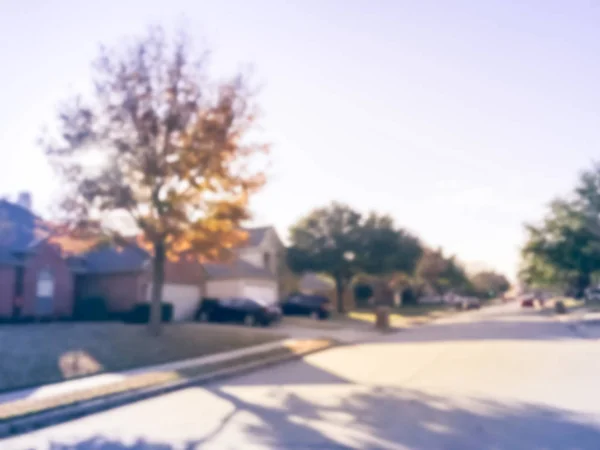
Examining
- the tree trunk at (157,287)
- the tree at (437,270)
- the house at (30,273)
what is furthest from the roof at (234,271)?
the tree at (437,270)

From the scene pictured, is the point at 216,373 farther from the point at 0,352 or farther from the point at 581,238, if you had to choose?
the point at 581,238

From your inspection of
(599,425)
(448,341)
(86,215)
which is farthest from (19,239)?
(599,425)

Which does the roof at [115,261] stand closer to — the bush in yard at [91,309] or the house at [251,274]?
the bush in yard at [91,309]

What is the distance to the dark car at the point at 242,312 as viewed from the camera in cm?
2959

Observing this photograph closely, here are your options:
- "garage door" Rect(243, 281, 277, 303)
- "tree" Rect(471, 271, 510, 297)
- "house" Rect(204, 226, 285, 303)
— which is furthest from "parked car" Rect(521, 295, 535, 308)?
"garage door" Rect(243, 281, 277, 303)

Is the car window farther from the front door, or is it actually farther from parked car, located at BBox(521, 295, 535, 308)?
parked car, located at BBox(521, 295, 535, 308)

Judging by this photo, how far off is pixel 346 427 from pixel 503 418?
2354 millimetres

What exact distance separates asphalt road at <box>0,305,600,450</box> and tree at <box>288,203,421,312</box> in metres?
29.7

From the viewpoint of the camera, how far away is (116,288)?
1166 inches

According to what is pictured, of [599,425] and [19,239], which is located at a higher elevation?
[19,239]

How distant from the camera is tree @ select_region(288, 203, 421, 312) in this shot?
45.7 metres

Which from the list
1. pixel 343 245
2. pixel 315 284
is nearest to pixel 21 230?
pixel 343 245

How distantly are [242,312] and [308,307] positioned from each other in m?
7.93

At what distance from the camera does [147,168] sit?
1883 cm
